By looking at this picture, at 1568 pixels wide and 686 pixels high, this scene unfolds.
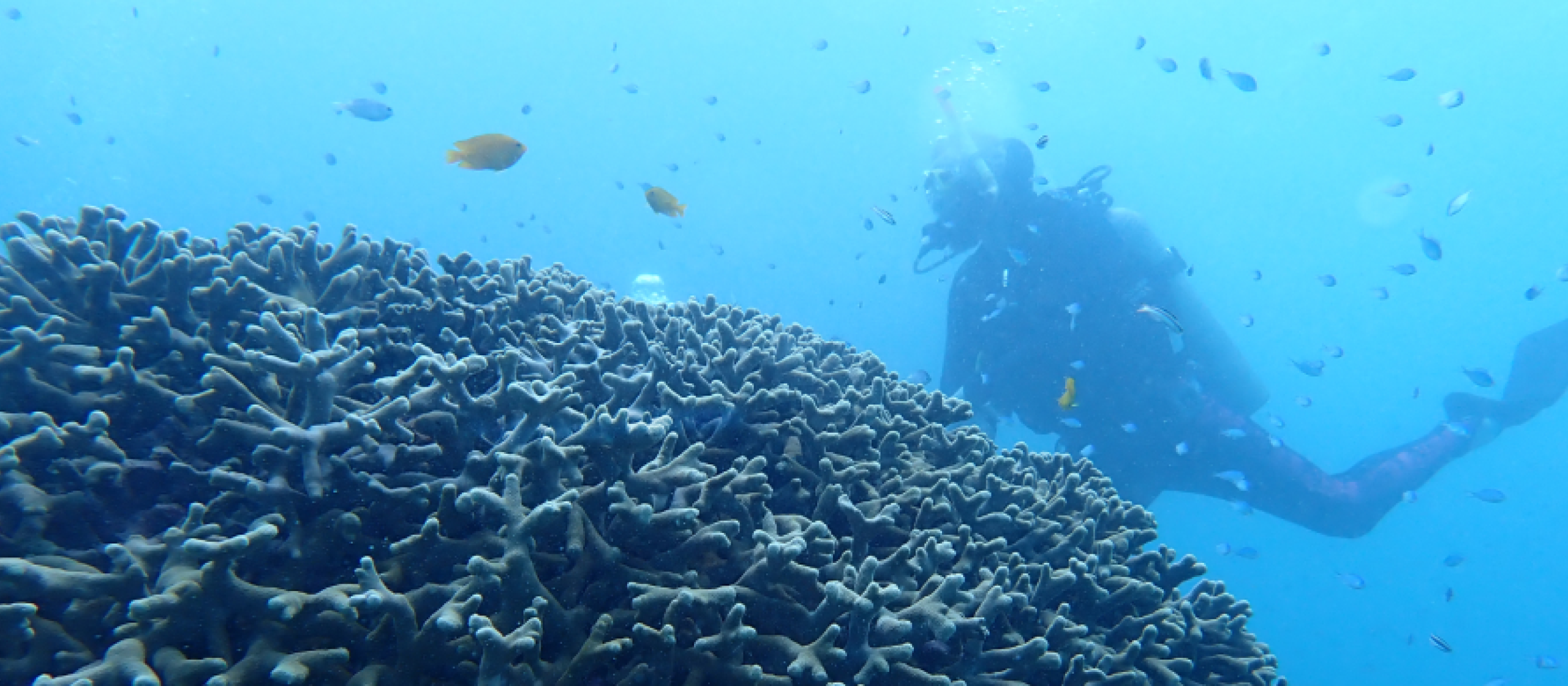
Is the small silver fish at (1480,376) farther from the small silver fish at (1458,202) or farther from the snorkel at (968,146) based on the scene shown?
the snorkel at (968,146)

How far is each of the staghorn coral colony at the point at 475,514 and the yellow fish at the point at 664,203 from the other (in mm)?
3880

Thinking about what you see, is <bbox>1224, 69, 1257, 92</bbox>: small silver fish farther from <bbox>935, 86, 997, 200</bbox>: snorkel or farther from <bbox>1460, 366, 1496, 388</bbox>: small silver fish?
<bbox>1460, 366, 1496, 388</bbox>: small silver fish

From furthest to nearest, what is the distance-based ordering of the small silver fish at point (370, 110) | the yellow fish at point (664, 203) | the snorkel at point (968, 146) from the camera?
1. the snorkel at point (968, 146)
2. the small silver fish at point (370, 110)
3. the yellow fish at point (664, 203)

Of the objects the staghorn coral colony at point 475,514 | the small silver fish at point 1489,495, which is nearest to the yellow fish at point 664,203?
the staghorn coral colony at point 475,514

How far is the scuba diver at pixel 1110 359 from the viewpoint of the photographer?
13.7 meters

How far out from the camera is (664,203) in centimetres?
778

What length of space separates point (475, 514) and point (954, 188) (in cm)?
1376

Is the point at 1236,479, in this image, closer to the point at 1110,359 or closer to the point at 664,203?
the point at 1110,359

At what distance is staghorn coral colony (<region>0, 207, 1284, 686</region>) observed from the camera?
2.07 m

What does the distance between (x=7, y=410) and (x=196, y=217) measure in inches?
5393

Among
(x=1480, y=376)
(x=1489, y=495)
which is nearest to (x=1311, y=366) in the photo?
(x=1480, y=376)

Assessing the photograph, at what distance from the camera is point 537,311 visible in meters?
4.45

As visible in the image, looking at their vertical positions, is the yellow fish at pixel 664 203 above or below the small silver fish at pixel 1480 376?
below

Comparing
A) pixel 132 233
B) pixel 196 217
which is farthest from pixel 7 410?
pixel 196 217
